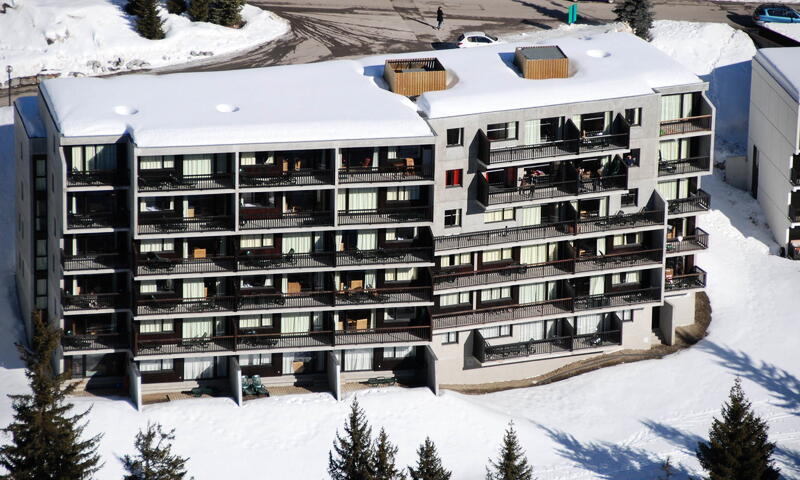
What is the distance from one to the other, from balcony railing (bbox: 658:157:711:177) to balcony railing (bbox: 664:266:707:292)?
24.5 ft

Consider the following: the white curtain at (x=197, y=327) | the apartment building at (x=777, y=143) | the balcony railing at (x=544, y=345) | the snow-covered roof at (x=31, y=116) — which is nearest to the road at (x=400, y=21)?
the apartment building at (x=777, y=143)

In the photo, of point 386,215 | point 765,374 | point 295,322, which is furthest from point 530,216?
point 765,374

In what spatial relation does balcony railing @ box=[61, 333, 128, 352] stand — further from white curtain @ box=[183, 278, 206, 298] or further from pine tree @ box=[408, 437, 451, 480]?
pine tree @ box=[408, 437, 451, 480]

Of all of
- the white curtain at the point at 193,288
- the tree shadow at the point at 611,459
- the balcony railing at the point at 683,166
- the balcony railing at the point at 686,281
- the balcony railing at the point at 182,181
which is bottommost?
the tree shadow at the point at 611,459

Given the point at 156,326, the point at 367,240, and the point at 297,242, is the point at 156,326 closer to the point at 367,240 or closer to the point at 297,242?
the point at 297,242

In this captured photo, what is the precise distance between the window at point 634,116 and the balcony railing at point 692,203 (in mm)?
6661

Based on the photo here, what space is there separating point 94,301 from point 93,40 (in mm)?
38272

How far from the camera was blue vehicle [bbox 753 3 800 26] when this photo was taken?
170 m

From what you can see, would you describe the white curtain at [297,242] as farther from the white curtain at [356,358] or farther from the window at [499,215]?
the window at [499,215]

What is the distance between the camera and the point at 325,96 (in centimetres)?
12988

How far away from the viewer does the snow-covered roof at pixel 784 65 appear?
14588 centimetres

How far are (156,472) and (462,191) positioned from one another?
28948 mm

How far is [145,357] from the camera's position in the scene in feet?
413

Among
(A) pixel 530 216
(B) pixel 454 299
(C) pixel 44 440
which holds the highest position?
(A) pixel 530 216
